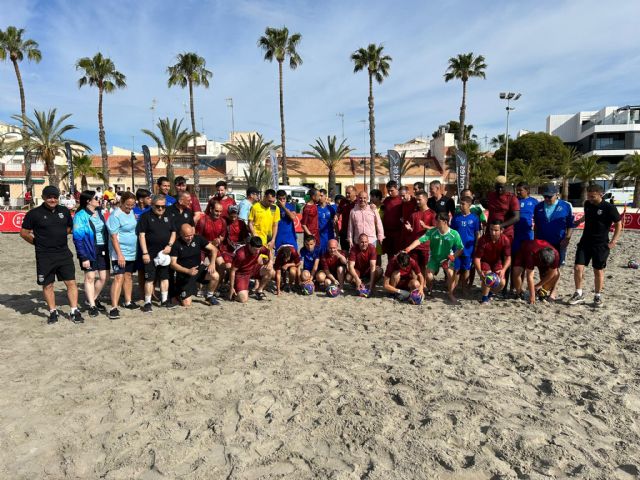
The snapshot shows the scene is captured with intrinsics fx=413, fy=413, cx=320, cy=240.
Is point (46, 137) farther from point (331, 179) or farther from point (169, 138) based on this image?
point (331, 179)

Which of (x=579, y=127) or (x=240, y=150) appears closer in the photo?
(x=240, y=150)

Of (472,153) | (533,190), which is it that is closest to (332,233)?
(472,153)

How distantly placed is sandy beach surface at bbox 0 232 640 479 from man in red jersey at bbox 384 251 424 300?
96cm

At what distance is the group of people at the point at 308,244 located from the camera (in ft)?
17.7

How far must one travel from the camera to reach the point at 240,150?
3644 cm

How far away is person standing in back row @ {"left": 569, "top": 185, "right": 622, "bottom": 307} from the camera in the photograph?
5770 mm

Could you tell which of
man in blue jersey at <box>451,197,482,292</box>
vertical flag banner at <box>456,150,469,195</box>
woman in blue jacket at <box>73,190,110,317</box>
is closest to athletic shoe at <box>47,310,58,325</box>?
woman in blue jacket at <box>73,190,110,317</box>

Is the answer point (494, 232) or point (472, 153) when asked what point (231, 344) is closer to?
point (494, 232)

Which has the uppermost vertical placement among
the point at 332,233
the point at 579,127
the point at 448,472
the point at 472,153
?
the point at 579,127

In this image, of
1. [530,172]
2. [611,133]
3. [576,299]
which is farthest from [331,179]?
[611,133]

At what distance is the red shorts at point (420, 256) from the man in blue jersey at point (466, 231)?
1.58ft

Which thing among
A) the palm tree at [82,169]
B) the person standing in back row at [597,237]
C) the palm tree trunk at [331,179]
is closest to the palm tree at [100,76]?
the palm tree at [82,169]

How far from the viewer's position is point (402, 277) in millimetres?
6527

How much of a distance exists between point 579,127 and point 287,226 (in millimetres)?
61527
